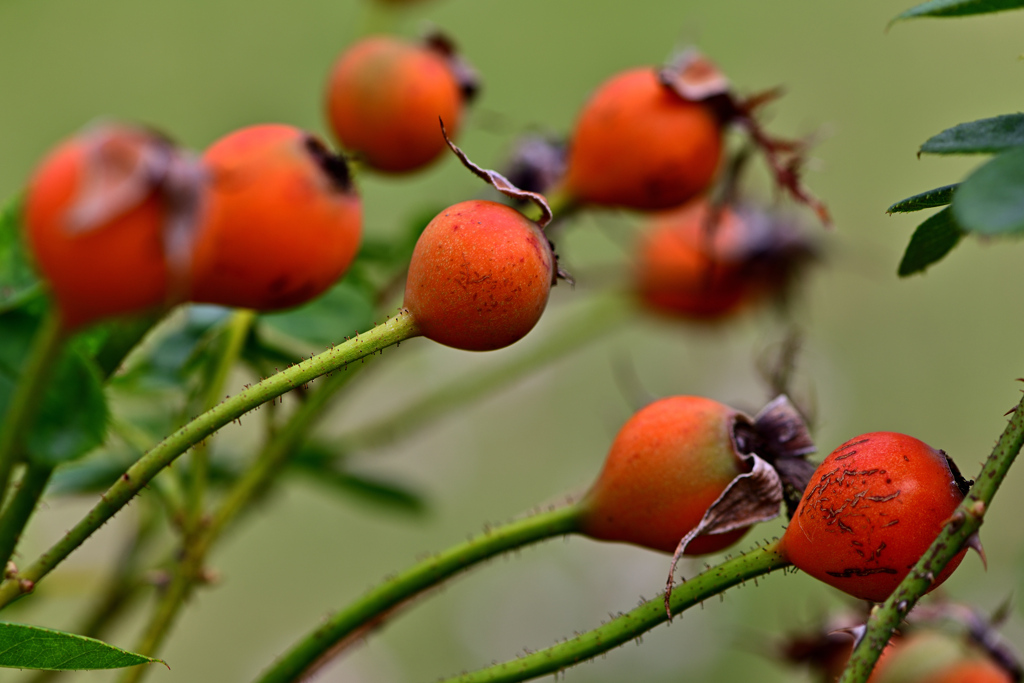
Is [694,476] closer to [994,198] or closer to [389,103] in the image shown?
[994,198]

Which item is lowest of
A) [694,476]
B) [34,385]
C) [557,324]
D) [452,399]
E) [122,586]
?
[557,324]

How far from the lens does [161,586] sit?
0.87m

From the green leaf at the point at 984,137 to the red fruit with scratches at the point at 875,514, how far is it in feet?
0.50

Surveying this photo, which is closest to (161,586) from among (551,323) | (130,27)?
(551,323)

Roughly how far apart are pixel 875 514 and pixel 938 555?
60 mm

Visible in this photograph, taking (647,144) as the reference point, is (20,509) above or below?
below

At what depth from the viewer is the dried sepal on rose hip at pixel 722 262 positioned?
145 centimetres

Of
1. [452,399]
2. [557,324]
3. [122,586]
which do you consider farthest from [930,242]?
[557,324]

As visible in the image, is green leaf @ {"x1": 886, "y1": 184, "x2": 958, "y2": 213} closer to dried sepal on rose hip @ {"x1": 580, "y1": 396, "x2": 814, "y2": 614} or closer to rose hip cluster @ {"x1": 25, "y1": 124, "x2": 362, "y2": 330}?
dried sepal on rose hip @ {"x1": 580, "y1": 396, "x2": 814, "y2": 614}

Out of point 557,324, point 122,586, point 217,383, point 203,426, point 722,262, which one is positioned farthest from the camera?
point 557,324

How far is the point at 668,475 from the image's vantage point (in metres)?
0.63

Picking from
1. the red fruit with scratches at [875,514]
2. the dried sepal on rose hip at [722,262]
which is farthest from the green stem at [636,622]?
the dried sepal on rose hip at [722,262]

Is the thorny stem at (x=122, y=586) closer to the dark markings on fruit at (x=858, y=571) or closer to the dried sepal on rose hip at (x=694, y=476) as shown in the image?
the dried sepal on rose hip at (x=694, y=476)

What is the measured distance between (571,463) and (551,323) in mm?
942
